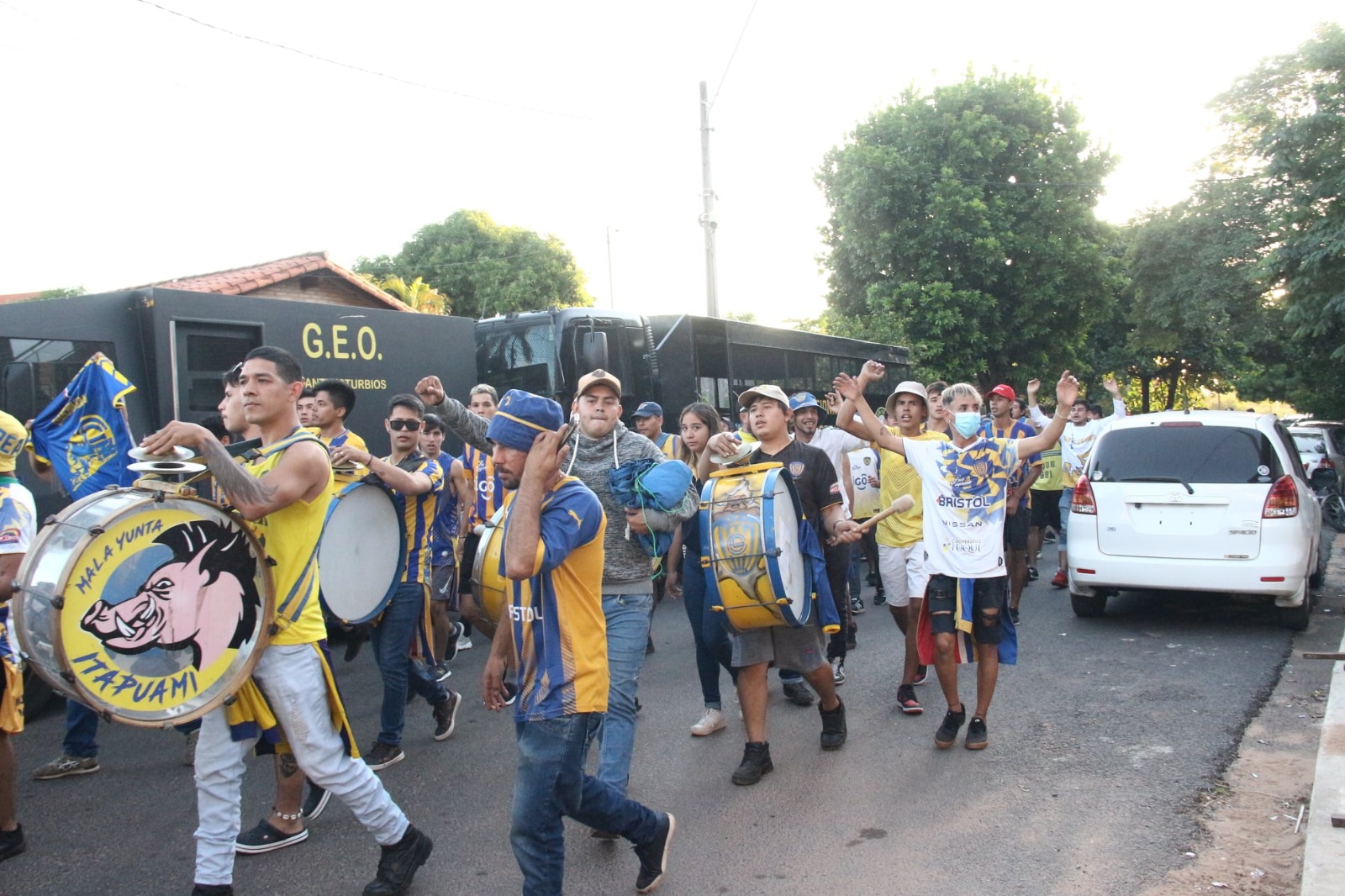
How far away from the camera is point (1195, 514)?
7.76 metres

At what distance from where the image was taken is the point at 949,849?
4.09m

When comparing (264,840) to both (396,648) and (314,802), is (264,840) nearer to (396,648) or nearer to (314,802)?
(314,802)

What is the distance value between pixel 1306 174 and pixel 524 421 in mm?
17237

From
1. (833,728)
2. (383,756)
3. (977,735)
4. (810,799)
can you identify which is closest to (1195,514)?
(977,735)

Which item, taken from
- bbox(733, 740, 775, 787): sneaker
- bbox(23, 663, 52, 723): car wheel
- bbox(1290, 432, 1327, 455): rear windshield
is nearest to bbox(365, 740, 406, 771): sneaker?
bbox(733, 740, 775, 787): sneaker

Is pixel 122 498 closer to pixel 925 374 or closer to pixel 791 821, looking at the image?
pixel 791 821

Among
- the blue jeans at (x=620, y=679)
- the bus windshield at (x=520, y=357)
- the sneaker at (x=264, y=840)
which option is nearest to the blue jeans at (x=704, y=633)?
the blue jeans at (x=620, y=679)

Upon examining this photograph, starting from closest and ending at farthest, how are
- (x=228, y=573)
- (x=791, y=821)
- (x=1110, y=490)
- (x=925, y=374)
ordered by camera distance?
1. (x=228, y=573)
2. (x=791, y=821)
3. (x=1110, y=490)
4. (x=925, y=374)

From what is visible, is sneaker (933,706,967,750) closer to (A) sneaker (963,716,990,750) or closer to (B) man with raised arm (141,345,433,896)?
(A) sneaker (963,716,990,750)

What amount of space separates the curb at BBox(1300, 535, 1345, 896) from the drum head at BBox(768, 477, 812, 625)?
2124 millimetres

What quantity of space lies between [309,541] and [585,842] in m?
1.70

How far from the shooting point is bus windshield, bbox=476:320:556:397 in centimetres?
1148

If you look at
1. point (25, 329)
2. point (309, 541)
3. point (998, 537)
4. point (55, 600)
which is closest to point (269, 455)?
point (309, 541)

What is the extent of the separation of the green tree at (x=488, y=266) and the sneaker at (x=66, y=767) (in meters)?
32.2
